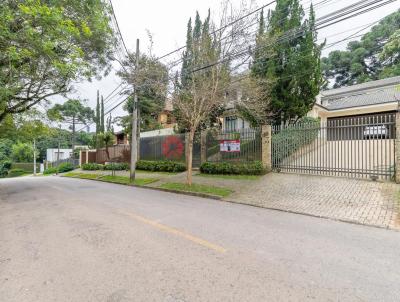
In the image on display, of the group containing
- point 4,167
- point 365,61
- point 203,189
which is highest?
point 365,61

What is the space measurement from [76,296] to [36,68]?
10328 millimetres

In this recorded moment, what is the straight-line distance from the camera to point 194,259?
11.9ft

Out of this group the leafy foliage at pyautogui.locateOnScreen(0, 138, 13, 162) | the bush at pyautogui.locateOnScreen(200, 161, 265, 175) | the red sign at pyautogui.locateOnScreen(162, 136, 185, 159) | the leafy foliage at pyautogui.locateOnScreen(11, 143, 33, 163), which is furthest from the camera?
the leafy foliage at pyautogui.locateOnScreen(11, 143, 33, 163)

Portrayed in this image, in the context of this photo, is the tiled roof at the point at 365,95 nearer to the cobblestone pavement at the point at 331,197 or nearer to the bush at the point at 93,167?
the cobblestone pavement at the point at 331,197

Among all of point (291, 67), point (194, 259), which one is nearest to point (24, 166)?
point (291, 67)

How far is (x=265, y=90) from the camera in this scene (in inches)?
505

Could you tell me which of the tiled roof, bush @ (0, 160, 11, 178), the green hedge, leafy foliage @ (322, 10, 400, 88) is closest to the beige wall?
the tiled roof

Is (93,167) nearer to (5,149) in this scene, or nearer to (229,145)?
(229,145)

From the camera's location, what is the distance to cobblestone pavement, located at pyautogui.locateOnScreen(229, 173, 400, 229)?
6.14m

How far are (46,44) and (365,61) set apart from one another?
45.0 m

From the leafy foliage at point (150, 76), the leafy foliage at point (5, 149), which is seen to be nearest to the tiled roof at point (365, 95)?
the leafy foliage at point (150, 76)

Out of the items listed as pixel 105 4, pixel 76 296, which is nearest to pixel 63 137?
pixel 105 4

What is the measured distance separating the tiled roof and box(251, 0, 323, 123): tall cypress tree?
7.98 metres

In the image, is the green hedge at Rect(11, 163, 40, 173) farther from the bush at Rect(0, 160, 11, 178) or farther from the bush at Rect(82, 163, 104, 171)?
the bush at Rect(82, 163, 104, 171)
